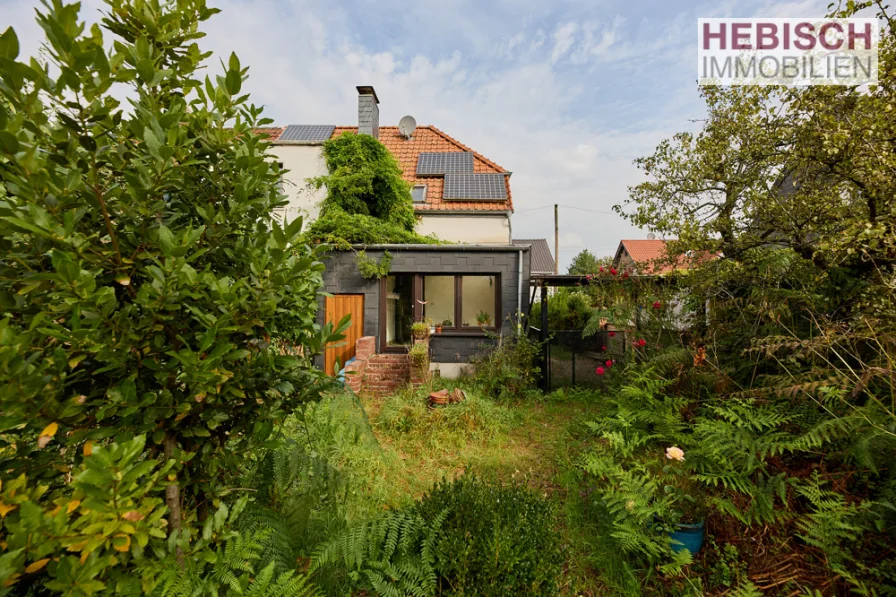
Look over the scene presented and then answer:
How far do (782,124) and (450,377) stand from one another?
6.72 meters

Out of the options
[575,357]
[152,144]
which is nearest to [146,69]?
[152,144]

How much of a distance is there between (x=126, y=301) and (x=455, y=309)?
7.29 m

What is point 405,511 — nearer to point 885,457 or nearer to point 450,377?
point 885,457

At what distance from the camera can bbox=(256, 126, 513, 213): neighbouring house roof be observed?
12.7m

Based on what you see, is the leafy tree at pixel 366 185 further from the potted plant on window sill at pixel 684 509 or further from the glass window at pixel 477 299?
the potted plant on window sill at pixel 684 509

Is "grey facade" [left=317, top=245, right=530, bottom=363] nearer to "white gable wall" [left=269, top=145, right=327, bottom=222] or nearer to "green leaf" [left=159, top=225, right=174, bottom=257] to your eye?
"white gable wall" [left=269, top=145, right=327, bottom=222]

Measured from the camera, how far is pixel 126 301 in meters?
1.29

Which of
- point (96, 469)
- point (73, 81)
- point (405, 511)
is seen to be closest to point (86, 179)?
point (73, 81)

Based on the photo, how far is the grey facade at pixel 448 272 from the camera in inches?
321

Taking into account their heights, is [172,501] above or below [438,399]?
above

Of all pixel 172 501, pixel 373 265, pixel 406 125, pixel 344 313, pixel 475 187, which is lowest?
pixel 172 501

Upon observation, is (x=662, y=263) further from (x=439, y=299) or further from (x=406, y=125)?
(x=406, y=125)

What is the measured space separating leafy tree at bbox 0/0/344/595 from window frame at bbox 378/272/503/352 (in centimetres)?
680

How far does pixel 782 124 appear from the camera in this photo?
4535 mm
